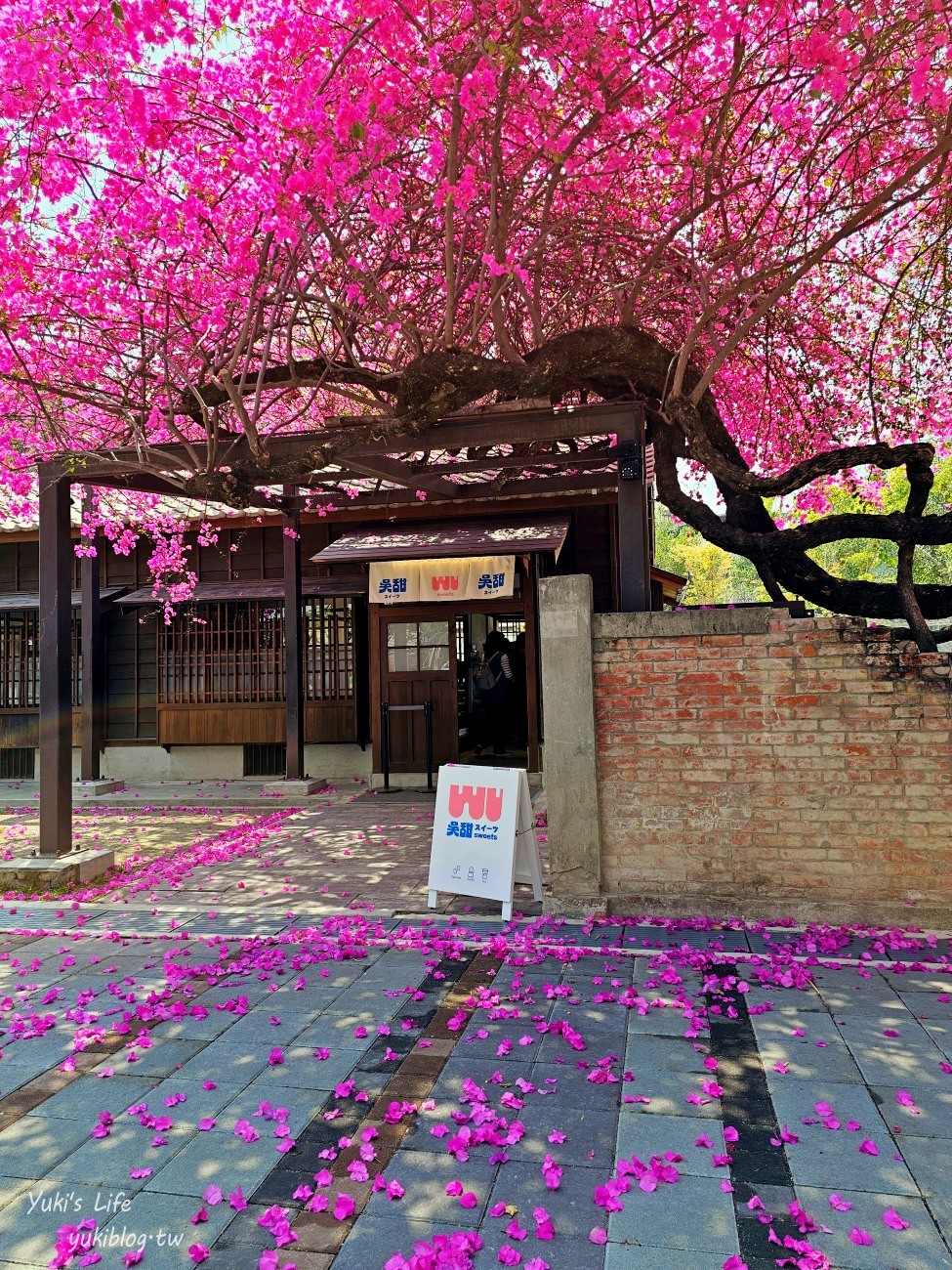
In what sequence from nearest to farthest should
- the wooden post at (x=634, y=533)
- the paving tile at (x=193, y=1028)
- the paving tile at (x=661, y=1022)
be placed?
the paving tile at (x=661, y=1022) < the paving tile at (x=193, y=1028) < the wooden post at (x=634, y=533)

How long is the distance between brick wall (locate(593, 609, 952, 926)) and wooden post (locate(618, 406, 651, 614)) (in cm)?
43

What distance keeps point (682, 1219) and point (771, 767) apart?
3.42 meters

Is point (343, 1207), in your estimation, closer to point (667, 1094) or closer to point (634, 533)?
point (667, 1094)

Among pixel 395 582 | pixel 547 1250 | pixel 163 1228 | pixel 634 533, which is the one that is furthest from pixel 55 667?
pixel 547 1250

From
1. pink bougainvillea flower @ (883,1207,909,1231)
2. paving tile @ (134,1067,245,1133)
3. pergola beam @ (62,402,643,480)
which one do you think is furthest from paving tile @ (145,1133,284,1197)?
pergola beam @ (62,402,643,480)

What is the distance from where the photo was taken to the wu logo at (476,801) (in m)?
6.18

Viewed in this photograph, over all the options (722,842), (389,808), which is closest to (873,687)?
(722,842)

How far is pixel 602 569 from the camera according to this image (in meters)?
12.0

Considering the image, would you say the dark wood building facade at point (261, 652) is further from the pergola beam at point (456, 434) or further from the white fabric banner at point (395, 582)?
the pergola beam at point (456, 434)

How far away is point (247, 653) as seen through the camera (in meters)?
13.1

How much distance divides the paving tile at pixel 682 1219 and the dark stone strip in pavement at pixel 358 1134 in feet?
2.88

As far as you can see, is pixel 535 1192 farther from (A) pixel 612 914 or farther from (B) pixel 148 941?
(B) pixel 148 941

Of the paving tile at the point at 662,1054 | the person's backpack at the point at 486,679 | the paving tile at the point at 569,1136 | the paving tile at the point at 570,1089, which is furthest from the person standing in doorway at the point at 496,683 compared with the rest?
the paving tile at the point at 569,1136

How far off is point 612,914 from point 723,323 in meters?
5.35
